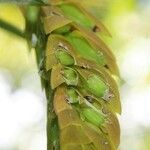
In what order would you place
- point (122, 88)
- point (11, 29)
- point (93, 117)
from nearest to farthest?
1. point (93, 117)
2. point (11, 29)
3. point (122, 88)

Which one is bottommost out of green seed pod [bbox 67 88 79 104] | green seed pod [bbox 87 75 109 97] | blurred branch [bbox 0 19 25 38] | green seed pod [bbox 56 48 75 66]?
green seed pod [bbox 67 88 79 104]

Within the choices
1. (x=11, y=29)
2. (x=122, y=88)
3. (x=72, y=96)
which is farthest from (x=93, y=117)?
(x=122, y=88)

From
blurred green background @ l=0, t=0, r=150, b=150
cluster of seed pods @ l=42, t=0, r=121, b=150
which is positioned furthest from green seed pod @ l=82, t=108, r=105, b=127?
blurred green background @ l=0, t=0, r=150, b=150

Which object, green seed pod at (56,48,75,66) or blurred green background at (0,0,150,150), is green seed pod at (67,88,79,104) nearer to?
green seed pod at (56,48,75,66)

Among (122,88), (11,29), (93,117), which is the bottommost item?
(93,117)

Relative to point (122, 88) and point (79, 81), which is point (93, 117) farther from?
point (122, 88)

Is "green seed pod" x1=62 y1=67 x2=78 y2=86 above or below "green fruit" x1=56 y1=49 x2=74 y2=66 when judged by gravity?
below

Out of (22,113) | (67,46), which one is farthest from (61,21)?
(22,113)

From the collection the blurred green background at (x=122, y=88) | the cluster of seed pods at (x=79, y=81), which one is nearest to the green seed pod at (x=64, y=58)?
the cluster of seed pods at (x=79, y=81)
